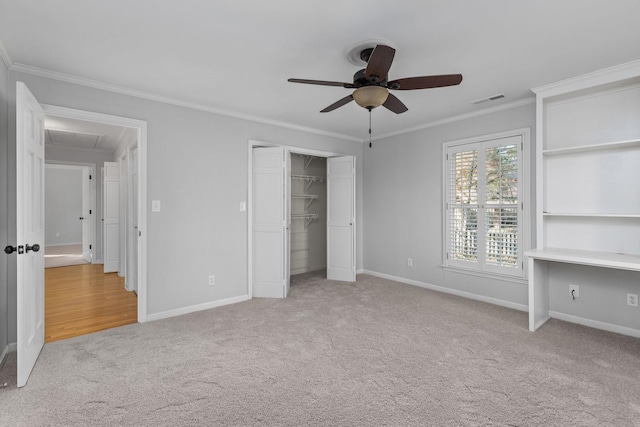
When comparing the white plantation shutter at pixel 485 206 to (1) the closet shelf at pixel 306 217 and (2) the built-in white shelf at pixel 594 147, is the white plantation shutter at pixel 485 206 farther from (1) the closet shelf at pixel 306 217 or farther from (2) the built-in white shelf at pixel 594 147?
(1) the closet shelf at pixel 306 217

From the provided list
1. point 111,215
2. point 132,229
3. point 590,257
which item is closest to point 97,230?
point 111,215

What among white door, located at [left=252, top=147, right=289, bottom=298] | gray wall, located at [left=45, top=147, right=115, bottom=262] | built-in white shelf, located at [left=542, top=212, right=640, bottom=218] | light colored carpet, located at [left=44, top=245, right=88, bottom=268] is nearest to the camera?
built-in white shelf, located at [left=542, top=212, right=640, bottom=218]

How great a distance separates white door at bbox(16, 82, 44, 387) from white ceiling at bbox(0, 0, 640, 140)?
0.54 metres

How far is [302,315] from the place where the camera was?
3.57m

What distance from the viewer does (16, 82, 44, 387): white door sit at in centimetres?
214

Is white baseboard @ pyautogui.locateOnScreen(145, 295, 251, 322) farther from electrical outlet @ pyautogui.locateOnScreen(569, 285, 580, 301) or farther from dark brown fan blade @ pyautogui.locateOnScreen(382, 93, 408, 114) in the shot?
electrical outlet @ pyautogui.locateOnScreen(569, 285, 580, 301)

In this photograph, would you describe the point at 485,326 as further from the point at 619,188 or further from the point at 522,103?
the point at 522,103

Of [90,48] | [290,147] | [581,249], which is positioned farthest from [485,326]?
[90,48]

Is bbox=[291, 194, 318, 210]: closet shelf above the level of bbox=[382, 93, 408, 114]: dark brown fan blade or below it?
below

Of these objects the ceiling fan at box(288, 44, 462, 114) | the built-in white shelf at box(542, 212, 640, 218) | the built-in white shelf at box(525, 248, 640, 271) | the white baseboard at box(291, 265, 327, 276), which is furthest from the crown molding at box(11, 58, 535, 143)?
the white baseboard at box(291, 265, 327, 276)

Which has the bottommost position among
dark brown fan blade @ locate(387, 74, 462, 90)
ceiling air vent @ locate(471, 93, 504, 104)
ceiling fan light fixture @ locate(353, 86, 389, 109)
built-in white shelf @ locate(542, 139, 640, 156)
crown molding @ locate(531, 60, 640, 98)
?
built-in white shelf @ locate(542, 139, 640, 156)

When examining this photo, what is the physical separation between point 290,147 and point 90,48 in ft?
8.57

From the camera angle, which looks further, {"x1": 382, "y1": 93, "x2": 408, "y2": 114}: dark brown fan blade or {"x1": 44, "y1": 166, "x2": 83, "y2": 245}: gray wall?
{"x1": 44, "y1": 166, "x2": 83, "y2": 245}: gray wall

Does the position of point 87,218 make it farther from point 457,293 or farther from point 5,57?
point 457,293
